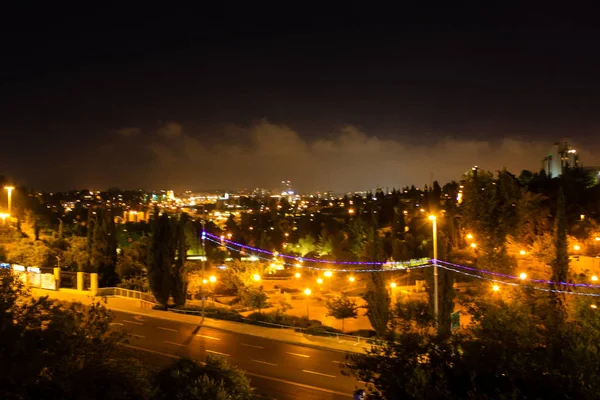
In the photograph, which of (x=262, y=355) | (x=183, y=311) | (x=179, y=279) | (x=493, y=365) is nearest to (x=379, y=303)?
(x=262, y=355)

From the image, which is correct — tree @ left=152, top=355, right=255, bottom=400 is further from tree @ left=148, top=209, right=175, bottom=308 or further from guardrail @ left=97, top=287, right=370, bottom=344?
tree @ left=148, top=209, right=175, bottom=308

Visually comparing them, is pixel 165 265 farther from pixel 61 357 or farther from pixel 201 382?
pixel 201 382

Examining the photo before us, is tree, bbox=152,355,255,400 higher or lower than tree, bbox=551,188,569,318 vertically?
lower

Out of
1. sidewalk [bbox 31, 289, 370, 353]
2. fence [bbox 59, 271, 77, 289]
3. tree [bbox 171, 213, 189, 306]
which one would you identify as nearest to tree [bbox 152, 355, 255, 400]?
sidewalk [bbox 31, 289, 370, 353]

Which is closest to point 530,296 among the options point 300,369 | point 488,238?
point 488,238

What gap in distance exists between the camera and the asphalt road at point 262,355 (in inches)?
605

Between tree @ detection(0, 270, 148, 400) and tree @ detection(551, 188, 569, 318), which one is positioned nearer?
tree @ detection(0, 270, 148, 400)

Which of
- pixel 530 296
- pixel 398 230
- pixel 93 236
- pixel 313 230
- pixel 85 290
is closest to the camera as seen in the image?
pixel 530 296

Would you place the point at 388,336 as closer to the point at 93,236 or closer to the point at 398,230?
the point at 93,236

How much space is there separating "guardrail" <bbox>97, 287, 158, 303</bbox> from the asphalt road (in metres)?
4.49

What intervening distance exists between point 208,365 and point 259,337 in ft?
44.9

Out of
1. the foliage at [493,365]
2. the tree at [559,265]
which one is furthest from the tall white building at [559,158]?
the foliage at [493,365]

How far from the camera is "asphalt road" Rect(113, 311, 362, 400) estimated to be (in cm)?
1537

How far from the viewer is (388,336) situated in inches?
384
